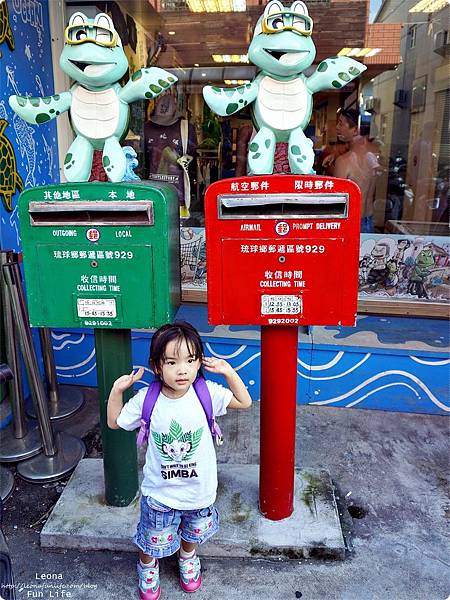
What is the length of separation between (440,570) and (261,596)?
2.50 ft

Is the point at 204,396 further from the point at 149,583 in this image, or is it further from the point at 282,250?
the point at 149,583

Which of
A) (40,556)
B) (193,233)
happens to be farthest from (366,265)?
(40,556)

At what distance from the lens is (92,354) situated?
3.72 metres

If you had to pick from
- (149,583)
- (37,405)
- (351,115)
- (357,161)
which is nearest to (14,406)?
(37,405)

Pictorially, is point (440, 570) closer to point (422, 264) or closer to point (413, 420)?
point (413, 420)

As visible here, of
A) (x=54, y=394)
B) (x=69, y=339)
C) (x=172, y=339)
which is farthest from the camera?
(x=69, y=339)

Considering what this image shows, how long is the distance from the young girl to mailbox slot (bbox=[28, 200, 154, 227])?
48cm

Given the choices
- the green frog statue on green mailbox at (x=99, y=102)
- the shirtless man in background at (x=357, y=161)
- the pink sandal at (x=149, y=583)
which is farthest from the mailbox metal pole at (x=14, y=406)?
the shirtless man in background at (x=357, y=161)

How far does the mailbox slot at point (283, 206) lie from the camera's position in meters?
1.93

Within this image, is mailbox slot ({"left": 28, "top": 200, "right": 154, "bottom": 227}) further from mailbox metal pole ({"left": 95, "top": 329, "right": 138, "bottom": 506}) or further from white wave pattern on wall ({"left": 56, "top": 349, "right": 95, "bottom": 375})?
white wave pattern on wall ({"left": 56, "top": 349, "right": 95, "bottom": 375})

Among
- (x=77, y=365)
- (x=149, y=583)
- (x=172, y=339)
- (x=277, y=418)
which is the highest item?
(x=172, y=339)

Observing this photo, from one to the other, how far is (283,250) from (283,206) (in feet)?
0.54

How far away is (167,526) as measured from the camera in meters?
1.95

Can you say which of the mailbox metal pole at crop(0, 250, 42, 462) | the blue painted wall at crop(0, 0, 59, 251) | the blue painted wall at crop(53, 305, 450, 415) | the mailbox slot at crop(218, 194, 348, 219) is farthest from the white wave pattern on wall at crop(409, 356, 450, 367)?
the blue painted wall at crop(0, 0, 59, 251)
